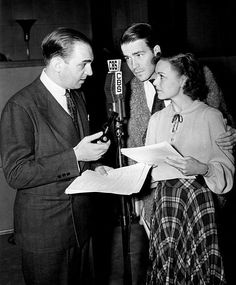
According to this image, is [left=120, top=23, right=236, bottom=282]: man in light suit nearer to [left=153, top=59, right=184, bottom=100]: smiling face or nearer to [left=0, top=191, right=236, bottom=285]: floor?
[left=153, top=59, right=184, bottom=100]: smiling face

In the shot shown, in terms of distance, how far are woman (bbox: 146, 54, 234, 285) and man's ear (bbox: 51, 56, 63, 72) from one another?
A: 0.42 m

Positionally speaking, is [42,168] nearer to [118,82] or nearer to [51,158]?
[51,158]

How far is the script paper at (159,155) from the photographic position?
1.45 metres

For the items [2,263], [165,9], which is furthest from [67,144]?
[165,9]

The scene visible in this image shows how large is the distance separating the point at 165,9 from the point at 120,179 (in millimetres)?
5277

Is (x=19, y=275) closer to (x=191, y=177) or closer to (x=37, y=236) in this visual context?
(x=37, y=236)

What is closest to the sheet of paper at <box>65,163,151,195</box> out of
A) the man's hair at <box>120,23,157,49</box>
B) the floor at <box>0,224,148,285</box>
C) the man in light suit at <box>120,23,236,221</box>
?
the man in light suit at <box>120,23,236,221</box>

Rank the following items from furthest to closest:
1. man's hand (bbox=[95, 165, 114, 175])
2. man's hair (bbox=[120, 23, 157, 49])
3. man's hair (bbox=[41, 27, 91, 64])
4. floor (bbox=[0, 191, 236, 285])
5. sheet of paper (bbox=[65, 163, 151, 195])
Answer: floor (bbox=[0, 191, 236, 285]), man's hair (bbox=[120, 23, 157, 49]), man's hand (bbox=[95, 165, 114, 175]), man's hair (bbox=[41, 27, 91, 64]), sheet of paper (bbox=[65, 163, 151, 195])

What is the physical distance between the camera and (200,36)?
7.13 m

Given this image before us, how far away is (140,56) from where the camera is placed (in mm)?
2045

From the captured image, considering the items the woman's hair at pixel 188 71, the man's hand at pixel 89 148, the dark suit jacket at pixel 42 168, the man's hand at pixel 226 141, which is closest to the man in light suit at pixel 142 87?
the woman's hair at pixel 188 71

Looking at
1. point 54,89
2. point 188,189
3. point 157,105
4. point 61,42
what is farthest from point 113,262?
point 61,42

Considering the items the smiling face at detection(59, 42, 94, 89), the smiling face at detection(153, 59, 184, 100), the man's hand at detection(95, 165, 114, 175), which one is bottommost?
the man's hand at detection(95, 165, 114, 175)

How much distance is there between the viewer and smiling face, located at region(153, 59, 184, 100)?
1730 mm
